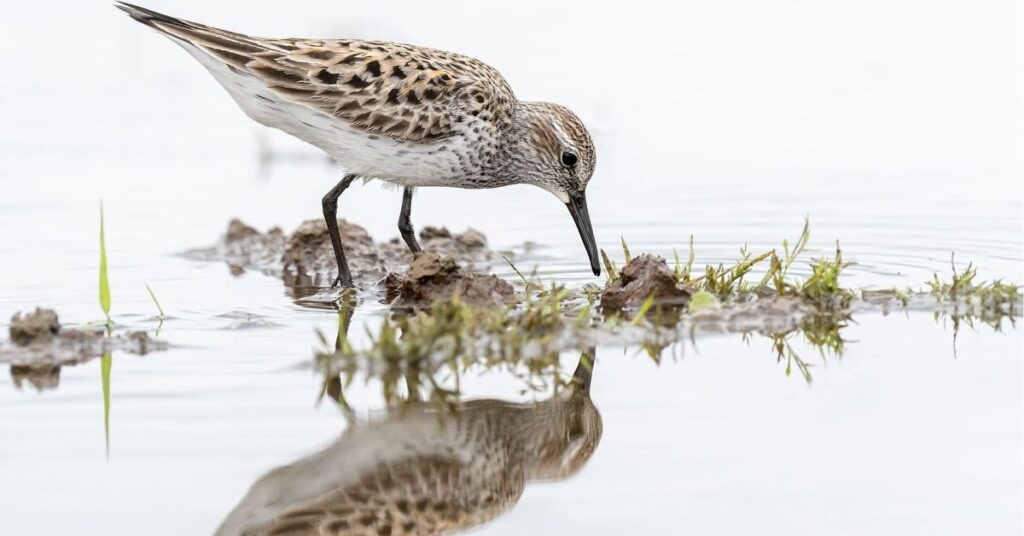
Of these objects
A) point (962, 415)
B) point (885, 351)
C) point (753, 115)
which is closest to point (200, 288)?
point (885, 351)

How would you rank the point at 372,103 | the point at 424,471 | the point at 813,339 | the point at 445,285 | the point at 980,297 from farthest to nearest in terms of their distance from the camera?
the point at 372,103, the point at 445,285, the point at 980,297, the point at 813,339, the point at 424,471

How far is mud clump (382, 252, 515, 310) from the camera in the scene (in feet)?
26.7

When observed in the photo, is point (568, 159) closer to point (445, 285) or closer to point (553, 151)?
point (553, 151)

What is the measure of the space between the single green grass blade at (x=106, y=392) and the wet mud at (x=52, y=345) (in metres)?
0.09

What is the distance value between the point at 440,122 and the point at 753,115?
7143mm

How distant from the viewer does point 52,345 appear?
695 centimetres

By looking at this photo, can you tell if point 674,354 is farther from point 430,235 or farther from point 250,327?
point 430,235

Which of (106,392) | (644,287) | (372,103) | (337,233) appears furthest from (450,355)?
(337,233)

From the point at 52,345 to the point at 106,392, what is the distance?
82cm

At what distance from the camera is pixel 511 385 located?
20.8 ft

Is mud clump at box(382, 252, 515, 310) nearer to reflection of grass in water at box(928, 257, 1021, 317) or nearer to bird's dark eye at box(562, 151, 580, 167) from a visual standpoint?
bird's dark eye at box(562, 151, 580, 167)

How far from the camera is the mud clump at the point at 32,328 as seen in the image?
22.7 ft

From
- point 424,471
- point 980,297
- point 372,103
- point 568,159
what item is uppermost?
point 372,103

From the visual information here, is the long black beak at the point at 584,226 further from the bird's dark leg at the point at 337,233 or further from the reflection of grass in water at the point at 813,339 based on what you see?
the reflection of grass in water at the point at 813,339
